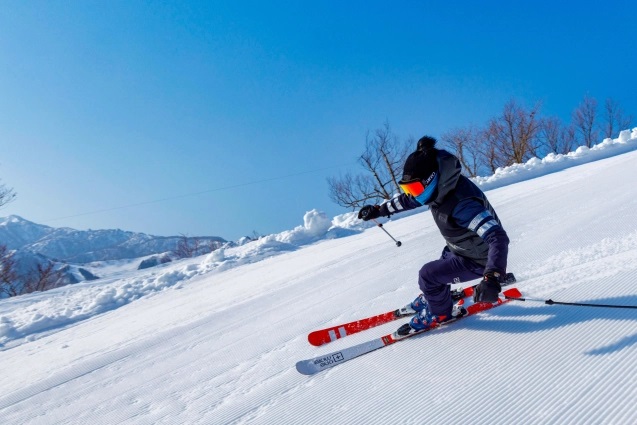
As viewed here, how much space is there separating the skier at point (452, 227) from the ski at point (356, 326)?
0.49 meters

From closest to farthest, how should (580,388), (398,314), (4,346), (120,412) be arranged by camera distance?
(580,388)
(120,412)
(398,314)
(4,346)

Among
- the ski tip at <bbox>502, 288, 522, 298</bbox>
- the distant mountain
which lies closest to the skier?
the ski tip at <bbox>502, 288, 522, 298</bbox>

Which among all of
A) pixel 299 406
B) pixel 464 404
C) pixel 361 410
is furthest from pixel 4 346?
pixel 464 404

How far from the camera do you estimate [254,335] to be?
434cm

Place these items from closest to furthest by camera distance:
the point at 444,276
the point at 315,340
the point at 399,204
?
1. the point at 444,276
2. the point at 315,340
3. the point at 399,204

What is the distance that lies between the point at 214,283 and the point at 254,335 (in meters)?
4.67

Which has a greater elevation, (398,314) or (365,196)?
(365,196)

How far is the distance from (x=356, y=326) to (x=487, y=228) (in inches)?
69.1

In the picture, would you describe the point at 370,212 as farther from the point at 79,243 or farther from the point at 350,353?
the point at 79,243

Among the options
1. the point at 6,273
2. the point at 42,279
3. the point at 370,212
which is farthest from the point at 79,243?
the point at 370,212

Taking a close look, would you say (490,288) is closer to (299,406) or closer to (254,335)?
(299,406)

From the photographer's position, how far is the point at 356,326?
3727mm

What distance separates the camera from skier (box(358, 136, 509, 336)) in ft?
8.27

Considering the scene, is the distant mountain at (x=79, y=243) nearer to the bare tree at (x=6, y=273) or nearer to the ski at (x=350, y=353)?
the bare tree at (x=6, y=273)
